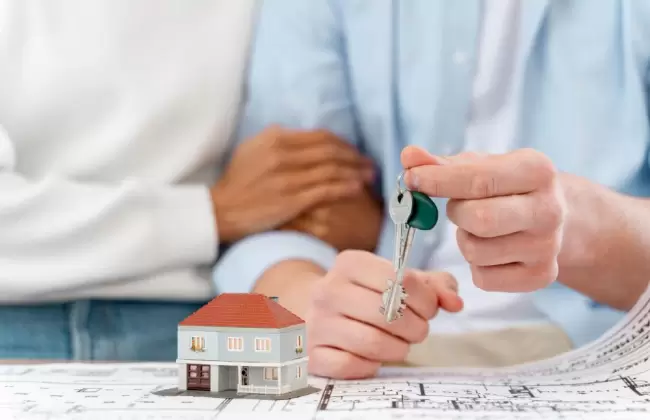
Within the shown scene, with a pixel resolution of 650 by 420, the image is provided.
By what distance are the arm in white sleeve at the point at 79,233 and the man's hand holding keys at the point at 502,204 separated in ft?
1.08

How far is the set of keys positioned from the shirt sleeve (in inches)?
9.8

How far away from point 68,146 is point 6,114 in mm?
64

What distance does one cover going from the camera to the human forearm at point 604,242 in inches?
21.3

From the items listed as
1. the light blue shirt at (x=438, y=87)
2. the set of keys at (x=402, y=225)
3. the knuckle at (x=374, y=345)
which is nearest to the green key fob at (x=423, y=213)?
the set of keys at (x=402, y=225)

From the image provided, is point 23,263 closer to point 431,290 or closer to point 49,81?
point 49,81

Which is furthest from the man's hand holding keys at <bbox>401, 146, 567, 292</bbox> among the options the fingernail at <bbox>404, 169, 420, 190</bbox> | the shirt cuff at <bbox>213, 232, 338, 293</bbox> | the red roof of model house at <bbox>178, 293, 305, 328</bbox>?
the shirt cuff at <bbox>213, 232, 338, 293</bbox>

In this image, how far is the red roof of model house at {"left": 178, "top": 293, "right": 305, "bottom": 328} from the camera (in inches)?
16.1

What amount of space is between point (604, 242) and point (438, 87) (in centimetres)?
22

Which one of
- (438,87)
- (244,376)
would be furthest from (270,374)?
(438,87)

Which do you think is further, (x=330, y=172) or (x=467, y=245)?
(x=330, y=172)

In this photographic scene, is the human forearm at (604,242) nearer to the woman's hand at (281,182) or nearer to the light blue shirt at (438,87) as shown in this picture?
the light blue shirt at (438,87)

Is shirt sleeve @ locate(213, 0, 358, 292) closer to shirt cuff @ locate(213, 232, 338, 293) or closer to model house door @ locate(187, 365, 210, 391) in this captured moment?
shirt cuff @ locate(213, 232, 338, 293)

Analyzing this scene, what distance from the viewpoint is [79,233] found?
65 centimetres

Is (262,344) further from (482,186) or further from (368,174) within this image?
(368,174)
